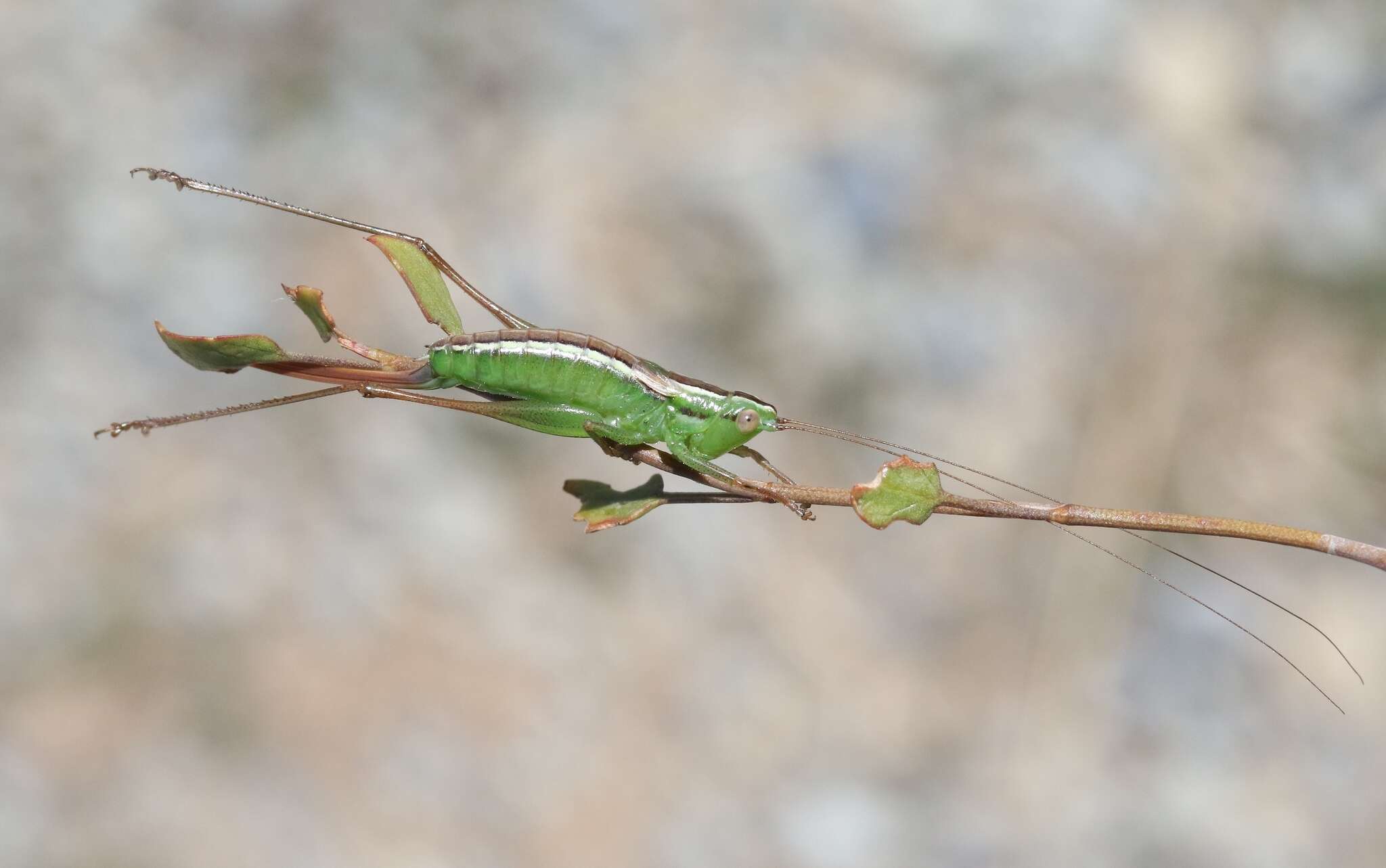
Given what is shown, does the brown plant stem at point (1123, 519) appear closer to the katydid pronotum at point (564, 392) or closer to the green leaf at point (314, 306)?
the katydid pronotum at point (564, 392)

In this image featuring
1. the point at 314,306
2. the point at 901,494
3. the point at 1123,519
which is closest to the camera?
the point at 1123,519

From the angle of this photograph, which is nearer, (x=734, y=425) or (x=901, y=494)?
(x=901, y=494)

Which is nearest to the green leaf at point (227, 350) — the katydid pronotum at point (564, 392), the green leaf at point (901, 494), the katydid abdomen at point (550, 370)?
the katydid pronotum at point (564, 392)

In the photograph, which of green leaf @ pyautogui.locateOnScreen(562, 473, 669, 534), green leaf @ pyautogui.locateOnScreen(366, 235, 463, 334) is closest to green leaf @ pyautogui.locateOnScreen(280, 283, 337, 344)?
green leaf @ pyautogui.locateOnScreen(366, 235, 463, 334)

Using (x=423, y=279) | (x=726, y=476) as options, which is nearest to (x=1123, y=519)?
(x=726, y=476)

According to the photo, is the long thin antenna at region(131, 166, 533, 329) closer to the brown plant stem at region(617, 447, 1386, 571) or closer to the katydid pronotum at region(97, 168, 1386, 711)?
the katydid pronotum at region(97, 168, 1386, 711)

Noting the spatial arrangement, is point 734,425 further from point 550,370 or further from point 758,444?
point 758,444
